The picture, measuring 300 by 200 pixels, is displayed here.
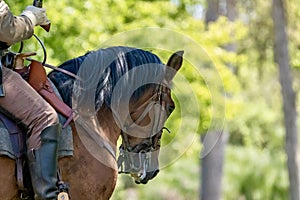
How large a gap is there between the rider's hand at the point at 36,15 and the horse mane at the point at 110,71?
412 mm

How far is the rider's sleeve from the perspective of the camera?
6.11m

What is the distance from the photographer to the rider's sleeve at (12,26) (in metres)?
6.11

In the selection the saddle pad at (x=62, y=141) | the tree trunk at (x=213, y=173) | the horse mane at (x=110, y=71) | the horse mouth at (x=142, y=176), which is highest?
the horse mane at (x=110, y=71)

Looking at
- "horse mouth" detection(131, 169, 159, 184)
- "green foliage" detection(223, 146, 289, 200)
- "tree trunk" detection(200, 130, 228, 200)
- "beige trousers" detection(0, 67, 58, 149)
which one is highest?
"beige trousers" detection(0, 67, 58, 149)

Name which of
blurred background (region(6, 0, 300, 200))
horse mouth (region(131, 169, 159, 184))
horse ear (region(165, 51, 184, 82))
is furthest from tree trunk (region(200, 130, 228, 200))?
horse ear (region(165, 51, 184, 82))

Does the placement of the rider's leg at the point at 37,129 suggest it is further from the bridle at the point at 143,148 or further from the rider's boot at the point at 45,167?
the bridle at the point at 143,148

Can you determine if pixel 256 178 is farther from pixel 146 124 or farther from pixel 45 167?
pixel 45 167

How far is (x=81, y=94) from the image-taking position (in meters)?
6.61

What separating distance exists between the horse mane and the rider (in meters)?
0.41

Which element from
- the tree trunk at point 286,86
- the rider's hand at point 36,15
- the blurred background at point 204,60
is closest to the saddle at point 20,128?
the rider's hand at point 36,15

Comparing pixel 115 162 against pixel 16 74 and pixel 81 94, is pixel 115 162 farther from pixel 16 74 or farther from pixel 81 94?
pixel 16 74

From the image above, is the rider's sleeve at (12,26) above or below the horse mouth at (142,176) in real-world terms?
above

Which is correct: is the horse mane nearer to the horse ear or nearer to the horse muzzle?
the horse ear

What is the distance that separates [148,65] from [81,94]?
2.03 feet
